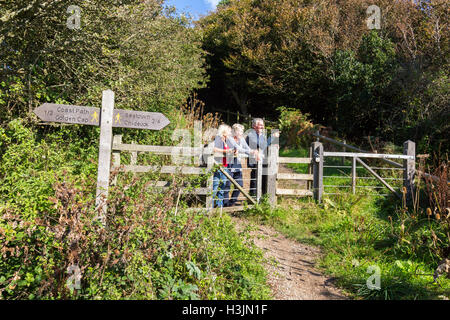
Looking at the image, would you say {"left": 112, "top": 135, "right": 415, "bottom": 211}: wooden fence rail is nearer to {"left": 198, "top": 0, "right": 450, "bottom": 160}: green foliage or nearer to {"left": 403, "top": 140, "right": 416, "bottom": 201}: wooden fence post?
{"left": 403, "top": 140, "right": 416, "bottom": 201}: wooden fence post

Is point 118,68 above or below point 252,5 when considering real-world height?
below

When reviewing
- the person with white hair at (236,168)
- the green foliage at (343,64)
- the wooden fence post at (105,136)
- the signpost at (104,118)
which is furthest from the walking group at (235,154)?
the green foliage at (343,64)

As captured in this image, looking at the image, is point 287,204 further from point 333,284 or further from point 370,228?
point 333,284

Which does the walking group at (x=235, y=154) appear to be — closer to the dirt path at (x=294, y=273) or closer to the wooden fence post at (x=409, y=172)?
the dirt path at (x=294, y=273)

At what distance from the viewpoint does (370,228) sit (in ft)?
19.4

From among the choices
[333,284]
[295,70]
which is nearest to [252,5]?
[295,70]

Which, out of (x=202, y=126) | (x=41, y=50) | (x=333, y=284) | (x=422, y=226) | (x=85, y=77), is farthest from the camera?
(x=202, y=126)

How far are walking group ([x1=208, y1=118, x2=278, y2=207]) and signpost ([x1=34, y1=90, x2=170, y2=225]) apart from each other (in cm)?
223

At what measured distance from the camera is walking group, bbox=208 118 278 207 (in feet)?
21.8

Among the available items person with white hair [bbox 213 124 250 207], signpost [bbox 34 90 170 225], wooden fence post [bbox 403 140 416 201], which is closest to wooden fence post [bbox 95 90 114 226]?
signpost [bbox 34 90 170 225]

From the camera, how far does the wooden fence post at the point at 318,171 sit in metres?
7.55

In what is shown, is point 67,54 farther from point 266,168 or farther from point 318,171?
point 318,171

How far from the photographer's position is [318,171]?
→ 7.63 metres

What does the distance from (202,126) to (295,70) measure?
9129 mm
